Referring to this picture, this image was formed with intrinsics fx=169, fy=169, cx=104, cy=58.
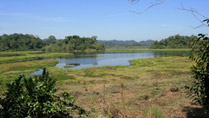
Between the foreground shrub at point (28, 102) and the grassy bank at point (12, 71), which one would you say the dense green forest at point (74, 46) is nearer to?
the grassy bank at point (12, 71)

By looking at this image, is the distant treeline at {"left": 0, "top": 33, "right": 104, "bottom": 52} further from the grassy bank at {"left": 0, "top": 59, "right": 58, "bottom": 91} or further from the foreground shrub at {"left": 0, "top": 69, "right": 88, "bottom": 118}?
the foreground shrub at {"left": 0, "top": 69, "right": 88, "bottom": 118}

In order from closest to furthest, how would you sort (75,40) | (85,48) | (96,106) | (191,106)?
1. (191,106)
2. (96,106)
3. (85,48)
4. (75,40)

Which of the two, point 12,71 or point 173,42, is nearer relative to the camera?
point 12,71

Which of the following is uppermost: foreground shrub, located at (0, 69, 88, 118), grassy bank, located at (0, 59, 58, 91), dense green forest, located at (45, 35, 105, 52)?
dense green forest, located at (45, 35, 105, 52)

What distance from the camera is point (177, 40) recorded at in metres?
170

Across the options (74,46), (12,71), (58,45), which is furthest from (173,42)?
(12,71)

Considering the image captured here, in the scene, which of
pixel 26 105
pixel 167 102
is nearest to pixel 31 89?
pixel 26 105

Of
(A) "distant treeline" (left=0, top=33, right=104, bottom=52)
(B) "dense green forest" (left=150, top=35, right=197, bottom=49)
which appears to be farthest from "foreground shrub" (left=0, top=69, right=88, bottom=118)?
(B) "dense green forest" (left=150, top=35, right=197, bottom=49)

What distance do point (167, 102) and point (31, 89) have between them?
6.78 meters

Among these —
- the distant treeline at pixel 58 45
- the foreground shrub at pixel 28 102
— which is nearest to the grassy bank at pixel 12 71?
the foreground shrub at pixel 28 102

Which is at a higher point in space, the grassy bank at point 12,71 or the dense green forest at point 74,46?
the dense green forest at point 74,46

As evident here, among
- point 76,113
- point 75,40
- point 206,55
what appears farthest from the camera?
point 75,40

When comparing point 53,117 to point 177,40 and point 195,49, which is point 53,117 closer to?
point 195,49

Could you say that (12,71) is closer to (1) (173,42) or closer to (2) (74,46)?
(2) (74,46)
